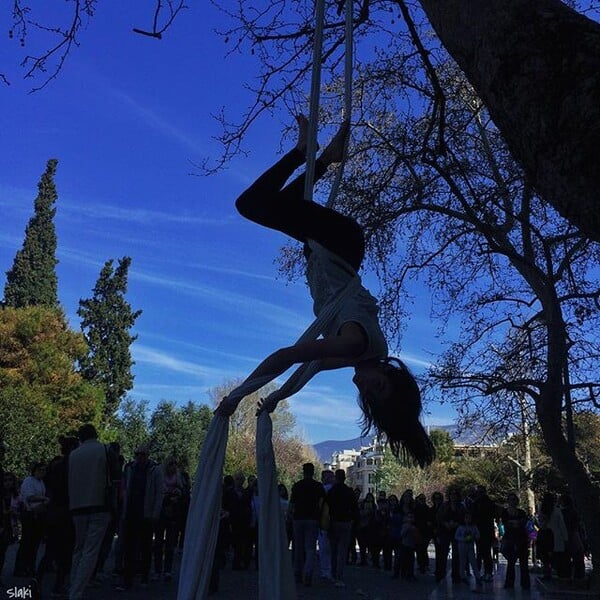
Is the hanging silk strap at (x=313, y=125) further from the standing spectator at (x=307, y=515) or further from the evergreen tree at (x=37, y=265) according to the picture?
the evergreen tree at (x=37, y=265)

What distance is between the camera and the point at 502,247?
1156cm

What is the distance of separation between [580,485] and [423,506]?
3.45 meters

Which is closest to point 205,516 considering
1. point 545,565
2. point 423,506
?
point 423,506

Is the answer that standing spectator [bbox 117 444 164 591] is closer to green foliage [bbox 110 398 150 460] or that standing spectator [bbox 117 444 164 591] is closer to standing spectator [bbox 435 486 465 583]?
standing spectator [bbox 435 486 465 583]

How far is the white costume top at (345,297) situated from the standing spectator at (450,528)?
10.5 meters

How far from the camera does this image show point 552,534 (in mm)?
13602

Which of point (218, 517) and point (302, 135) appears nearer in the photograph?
point (218, 517)

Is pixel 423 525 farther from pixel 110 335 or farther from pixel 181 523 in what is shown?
pixel 110 335

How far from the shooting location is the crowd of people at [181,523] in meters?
6.82

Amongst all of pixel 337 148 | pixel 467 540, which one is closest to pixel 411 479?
pixel 467 540

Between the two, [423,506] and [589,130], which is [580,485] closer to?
[423,506]

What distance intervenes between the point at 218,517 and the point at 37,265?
42.0 metres

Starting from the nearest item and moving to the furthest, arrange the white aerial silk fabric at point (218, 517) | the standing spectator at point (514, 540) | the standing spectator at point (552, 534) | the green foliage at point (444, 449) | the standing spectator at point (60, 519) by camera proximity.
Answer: the white aerial silk fabric at point (218, 517)
the standing spectator at point (60, 519)
the standing spectator at point (514, 540)
the standing spectator at point (552, 534)
the green foliage at point (444, 449)

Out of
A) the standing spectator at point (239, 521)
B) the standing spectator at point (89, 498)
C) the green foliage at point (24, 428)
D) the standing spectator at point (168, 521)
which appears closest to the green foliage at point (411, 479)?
the green foliage at point (24, 428)
